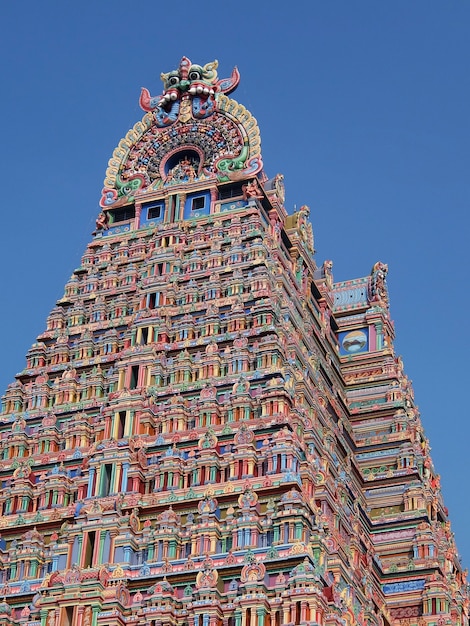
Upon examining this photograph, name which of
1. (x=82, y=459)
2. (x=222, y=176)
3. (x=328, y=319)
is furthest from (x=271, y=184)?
(x=82, y=459)

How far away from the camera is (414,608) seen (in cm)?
4925

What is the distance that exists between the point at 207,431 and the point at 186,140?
1659cm

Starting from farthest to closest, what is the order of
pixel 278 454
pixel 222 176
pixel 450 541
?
pixel 450 541, pixel 222 176, pixel 278 454

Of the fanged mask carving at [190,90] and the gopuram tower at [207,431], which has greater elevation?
the fanged mask carving at [190,90]

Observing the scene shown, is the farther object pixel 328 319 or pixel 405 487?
pixel 328 319

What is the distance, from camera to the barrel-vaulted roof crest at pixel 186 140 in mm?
54562

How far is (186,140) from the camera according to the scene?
55594 mm

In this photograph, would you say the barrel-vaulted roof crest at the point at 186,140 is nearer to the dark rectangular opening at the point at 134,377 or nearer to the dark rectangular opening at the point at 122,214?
the dark rectangular opening at the point at 122,214

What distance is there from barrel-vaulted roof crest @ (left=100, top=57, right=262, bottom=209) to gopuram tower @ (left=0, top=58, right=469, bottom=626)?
0.08 meters

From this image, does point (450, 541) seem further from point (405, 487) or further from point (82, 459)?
point (82, 459)

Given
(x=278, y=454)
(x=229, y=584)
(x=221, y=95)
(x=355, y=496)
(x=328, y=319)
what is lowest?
(x=229, y=584)

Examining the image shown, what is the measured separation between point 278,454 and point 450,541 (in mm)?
19712

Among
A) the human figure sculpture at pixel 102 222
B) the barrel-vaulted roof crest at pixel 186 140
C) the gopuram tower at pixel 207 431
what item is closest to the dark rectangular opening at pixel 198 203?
the gopuram tower at pixel 207 431

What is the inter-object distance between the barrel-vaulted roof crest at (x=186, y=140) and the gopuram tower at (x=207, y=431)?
84 millimetres
